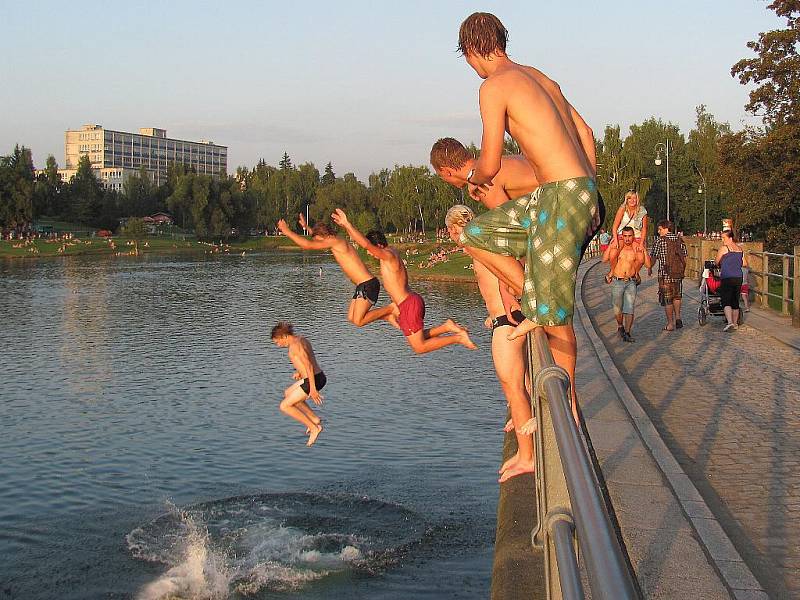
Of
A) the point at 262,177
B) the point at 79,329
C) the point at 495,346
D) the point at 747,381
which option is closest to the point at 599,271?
the point at 79,329

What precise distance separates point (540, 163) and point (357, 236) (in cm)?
385

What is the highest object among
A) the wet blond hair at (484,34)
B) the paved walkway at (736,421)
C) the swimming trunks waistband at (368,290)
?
the wet blond hair at (484,34)

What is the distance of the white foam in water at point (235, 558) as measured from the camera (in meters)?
11.2

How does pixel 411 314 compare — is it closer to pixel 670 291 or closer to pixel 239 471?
pixel 239 471

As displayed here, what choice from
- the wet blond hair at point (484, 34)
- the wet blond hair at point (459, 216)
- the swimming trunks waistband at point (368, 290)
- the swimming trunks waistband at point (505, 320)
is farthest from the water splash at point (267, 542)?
the wet blond hair at point (484, 34)

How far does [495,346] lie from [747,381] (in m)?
6.73

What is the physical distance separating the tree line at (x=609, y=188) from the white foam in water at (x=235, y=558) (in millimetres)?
33223

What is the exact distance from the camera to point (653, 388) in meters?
11.8

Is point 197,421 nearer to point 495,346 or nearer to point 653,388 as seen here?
point 653,388

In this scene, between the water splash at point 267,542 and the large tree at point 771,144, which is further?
the large tree at point 771,144

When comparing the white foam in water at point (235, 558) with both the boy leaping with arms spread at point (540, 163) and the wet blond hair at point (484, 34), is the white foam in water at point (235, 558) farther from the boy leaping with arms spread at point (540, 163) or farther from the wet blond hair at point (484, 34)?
the wet blond hair at point (484, 34)

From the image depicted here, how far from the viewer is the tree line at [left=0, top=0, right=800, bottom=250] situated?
4112 centimetres

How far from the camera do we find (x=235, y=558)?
1195 centimetres

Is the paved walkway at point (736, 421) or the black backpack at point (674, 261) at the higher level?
the black backpack at point (674, 261)
